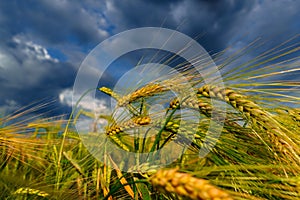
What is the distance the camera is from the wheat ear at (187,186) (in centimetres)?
50

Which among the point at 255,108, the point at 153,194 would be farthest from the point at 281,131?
the point at 153,194

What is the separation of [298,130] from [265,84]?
0.53 feet

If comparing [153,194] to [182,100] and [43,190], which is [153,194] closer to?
[182,100]

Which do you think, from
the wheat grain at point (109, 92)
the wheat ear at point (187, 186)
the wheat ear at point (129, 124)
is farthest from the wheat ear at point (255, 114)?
the wheat grain at point (109, 92)

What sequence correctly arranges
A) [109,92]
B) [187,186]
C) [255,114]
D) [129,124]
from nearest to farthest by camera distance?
1. [187,186]
2. [255,114]
3. [129,124]
4. [109,92]

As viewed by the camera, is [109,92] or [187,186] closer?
[187,186]

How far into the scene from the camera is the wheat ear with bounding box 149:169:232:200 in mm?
502

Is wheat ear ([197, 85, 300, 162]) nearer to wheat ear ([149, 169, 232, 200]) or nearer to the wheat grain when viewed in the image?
wheat ear ([149, 169, 232, 200])

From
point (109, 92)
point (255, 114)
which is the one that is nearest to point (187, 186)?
point (255, 114)

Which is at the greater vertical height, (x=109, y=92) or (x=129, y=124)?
(x=109, y=92)

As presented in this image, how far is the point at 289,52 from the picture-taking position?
106 cm

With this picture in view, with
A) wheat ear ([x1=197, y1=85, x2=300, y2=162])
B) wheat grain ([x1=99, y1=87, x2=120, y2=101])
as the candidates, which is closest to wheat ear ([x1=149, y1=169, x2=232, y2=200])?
wheat ear ([x1=197, y1=85, x2=300, y2=162])

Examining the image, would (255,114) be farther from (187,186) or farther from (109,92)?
(109,92)

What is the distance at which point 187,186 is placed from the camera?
0.55 metres
